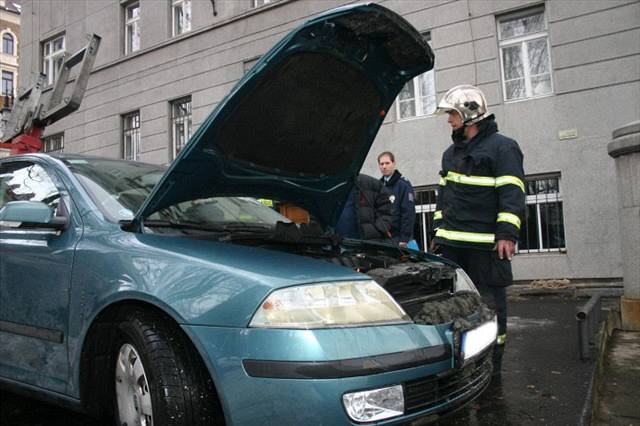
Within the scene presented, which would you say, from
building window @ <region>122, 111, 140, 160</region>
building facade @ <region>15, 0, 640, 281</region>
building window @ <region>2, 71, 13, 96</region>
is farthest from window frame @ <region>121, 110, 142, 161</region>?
building window @ <region>2, 71, 13, 96</region>

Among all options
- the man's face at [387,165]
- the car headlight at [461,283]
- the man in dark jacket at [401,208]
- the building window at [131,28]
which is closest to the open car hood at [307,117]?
the car headlight at [461,283]

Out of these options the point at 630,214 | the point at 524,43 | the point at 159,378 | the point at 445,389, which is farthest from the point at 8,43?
the point at 445,389

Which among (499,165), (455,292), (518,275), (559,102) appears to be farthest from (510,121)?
(455,292)

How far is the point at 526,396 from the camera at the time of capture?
2582mm

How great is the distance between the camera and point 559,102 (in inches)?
316

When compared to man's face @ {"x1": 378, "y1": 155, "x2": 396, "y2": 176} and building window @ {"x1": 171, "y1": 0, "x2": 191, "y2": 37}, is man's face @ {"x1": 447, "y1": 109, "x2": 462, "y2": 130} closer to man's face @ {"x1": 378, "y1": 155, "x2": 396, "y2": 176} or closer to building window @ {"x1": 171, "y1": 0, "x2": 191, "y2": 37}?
man's face @ {"x1": 378, "y1": 155, "x2": 396, "y2": 176}

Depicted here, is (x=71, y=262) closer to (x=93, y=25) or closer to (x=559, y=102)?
(x=559, y=102)

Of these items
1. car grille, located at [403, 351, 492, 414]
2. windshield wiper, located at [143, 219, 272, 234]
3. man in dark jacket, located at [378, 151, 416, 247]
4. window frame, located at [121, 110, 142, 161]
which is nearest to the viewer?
car grille, located at [403, 351, 492, 414]

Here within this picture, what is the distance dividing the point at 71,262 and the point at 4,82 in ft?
142

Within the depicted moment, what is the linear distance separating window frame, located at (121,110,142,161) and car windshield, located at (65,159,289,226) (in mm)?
11898

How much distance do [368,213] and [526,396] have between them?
2.46m

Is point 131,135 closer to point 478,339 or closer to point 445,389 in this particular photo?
point 478,339

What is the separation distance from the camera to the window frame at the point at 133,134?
14.1m

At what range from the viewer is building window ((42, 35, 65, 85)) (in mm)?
16672
